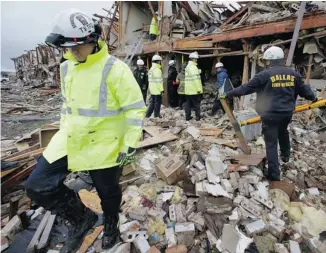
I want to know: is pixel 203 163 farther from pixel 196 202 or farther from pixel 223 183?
pixel 196 202

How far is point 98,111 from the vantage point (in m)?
2.03

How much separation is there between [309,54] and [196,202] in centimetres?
547

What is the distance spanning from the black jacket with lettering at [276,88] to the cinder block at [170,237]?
1.98m

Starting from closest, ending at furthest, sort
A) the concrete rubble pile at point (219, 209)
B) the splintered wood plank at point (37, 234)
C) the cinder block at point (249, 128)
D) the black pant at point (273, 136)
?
the splintered wood plank at point (37, 234), the concrete rubble pile at point (219, 209), the black pant at point (273, 136), the cinder block at point (249, 128)

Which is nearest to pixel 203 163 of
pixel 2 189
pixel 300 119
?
pixel 2 189

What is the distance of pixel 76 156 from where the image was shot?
2.10 metres

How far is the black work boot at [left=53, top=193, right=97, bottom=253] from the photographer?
7.88 feet

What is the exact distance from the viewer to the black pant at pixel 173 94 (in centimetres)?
979

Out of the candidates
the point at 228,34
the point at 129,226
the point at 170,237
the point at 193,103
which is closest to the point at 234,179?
the point at 170,237

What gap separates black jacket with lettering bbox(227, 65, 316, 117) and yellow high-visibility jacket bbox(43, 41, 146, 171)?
6.53 ft

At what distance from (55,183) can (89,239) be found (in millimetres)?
778

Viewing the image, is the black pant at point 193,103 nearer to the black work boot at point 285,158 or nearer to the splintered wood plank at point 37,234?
the black work boot at point 285,158

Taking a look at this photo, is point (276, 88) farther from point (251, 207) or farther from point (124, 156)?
point (124, 156)

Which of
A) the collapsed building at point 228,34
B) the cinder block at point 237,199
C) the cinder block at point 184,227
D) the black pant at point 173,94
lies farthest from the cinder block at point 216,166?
the black pant at point 173,94
